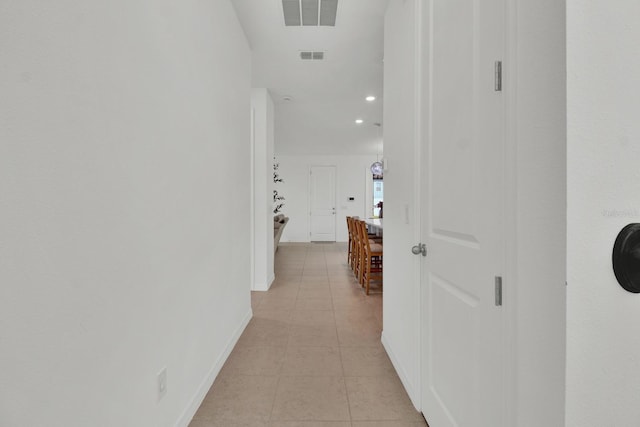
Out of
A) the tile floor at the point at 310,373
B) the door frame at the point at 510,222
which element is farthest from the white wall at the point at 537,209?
the tile floor at the point at 310,373

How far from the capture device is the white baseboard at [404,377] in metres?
1.86

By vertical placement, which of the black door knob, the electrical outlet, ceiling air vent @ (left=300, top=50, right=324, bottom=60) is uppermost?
ceiling air vent @ (left=300, top=50, right=324, bottom=60)

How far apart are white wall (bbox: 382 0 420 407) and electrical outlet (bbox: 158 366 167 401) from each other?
1.29 metres

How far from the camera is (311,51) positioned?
343cm

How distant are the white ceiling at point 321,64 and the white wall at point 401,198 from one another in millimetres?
440

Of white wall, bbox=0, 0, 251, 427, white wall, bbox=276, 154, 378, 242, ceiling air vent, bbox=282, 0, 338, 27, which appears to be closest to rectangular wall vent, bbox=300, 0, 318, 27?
ceiling air vent, bbox=282, 0, 338, 27

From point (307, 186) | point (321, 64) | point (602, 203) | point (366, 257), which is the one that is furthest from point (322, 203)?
point (602, 203)

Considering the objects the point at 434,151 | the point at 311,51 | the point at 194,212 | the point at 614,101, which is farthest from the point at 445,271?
the point at 311,51

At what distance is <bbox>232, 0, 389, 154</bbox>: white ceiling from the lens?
9.21 feet

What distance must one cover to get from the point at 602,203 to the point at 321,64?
11.5 ft

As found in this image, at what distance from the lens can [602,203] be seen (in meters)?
0.73

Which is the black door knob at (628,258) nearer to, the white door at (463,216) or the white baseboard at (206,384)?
the white door at (463,216)

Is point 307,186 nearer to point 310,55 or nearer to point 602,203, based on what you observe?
point 310,55

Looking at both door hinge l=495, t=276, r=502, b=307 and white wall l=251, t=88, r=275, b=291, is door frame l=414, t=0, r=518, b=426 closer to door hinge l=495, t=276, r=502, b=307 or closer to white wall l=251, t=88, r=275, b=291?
door hinge l=495, t=276, r=502, b=307
